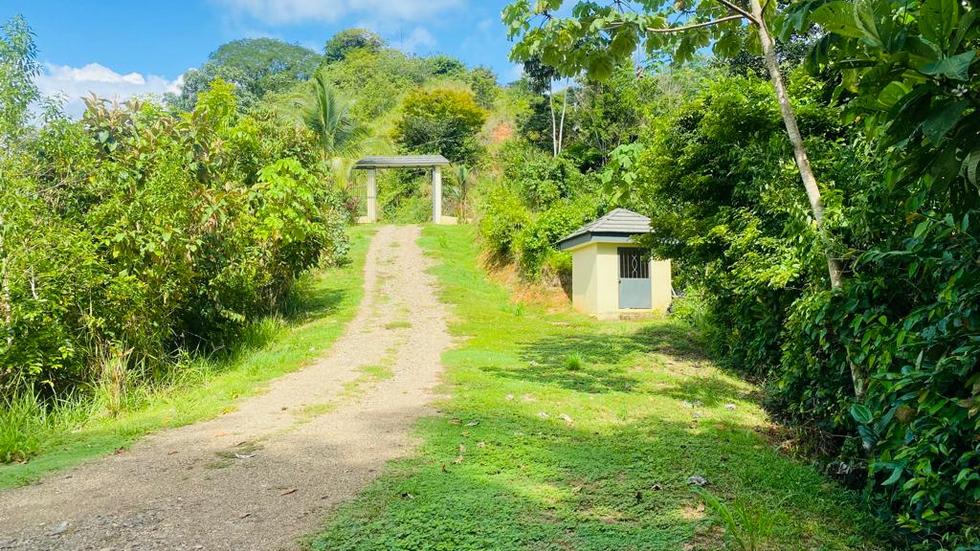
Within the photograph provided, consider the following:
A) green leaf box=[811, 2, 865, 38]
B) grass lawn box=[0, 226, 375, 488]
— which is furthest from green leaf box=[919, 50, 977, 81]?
grass lawn box=[0, 226, 375, 488]

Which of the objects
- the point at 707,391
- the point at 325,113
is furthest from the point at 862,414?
the point at 325,113

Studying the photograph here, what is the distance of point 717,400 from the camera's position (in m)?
6.80

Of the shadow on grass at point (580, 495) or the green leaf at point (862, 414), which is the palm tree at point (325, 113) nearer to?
the shadow on grass at point (580, 495)

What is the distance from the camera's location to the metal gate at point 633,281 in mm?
16984

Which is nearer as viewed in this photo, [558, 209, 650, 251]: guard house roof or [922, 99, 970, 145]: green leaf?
[922, 99, 970, 145]: green leaf

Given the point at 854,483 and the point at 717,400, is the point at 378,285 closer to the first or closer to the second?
the point at 717,400

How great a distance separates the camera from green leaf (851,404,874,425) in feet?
10.6

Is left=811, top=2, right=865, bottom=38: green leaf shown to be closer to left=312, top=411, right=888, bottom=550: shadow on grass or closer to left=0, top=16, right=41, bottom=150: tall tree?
left=312, top=411, right=888, bottom=550: shadow on grass

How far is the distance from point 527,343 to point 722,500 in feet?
27.0

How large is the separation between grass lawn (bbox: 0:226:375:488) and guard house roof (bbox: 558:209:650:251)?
24.0 feet

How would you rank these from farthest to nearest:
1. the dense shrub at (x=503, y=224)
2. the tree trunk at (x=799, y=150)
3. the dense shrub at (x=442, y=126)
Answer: the dense shrub at (x=442, y=126) → the dense shrub at (x=503, y=224) → the tree trunk at (x=799, y=150)

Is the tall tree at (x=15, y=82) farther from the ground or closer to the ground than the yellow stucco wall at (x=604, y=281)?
farther from the ground

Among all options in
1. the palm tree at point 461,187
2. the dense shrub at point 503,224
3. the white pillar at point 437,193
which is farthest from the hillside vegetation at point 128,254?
the palm tree at point 461,187

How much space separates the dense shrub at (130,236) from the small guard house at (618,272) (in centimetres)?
834
